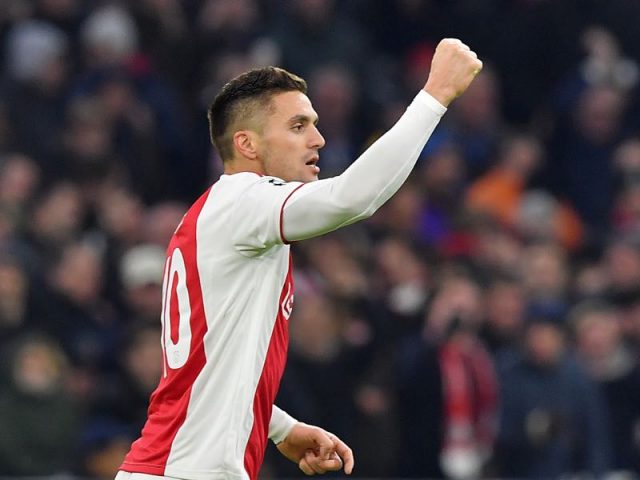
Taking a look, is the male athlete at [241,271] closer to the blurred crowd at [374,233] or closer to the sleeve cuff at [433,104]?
the sleeve cuff at [433,104]

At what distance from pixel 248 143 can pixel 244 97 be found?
0.15m

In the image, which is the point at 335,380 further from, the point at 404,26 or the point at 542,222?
the point at 404,26

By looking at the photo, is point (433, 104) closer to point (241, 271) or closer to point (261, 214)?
point (261, 214)

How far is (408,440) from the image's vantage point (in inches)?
352

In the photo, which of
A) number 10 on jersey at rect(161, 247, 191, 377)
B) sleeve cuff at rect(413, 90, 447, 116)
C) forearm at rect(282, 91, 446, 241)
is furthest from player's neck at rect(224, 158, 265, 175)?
sleeve cuff at rect(413, 90, 447, 116)

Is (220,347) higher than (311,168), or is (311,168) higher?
(311,168)

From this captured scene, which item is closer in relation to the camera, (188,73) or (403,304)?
(403,304)

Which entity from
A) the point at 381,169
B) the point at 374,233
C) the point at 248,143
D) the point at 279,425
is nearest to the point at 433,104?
the point at 381,169

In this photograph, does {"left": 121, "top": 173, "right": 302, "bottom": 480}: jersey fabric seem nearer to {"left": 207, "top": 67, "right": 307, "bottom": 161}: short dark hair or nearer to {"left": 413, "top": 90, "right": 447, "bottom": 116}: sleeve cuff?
{"left": 207, "top": 67, "right": 307, "bottom": 161}: short dark hair

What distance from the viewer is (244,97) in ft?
14.8

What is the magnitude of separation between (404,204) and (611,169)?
1.99 m

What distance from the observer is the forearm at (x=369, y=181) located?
4004 millimetres

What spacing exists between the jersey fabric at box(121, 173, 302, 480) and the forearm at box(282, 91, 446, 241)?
0.19 metres

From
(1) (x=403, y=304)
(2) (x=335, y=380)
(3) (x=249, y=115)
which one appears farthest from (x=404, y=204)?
(3) (x=249, y=115)
